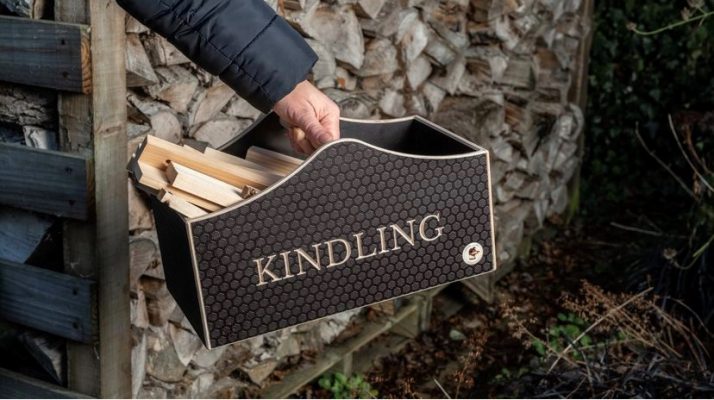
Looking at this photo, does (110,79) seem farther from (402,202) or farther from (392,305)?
(392,305)

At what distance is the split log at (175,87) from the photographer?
2482 millimetres

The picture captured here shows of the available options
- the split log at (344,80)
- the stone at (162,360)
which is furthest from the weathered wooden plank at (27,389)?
the split log at (344,80)

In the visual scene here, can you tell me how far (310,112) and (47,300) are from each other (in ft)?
3.00

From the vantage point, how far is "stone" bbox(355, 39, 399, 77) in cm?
324

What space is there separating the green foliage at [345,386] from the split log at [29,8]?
170 centimetres

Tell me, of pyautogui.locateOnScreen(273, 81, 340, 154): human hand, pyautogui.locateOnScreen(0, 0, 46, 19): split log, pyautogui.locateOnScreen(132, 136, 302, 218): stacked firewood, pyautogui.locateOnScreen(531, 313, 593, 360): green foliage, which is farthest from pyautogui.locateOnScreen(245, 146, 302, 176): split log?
pyautogui.locateOnScreen(531, 313, 593, 360): green foliage

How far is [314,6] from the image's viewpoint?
114 inches

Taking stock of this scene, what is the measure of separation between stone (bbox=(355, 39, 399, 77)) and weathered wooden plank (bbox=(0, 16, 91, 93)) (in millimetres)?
1191

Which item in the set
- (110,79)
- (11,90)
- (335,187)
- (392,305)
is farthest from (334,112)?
(392,305)

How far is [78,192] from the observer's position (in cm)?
226

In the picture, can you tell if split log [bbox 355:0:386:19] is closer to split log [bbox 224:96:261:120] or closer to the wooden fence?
split log [bbox 224:96:261:120]

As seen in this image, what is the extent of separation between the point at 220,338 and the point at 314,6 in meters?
1.35

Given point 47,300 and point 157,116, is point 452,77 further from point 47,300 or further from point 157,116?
point 47,300

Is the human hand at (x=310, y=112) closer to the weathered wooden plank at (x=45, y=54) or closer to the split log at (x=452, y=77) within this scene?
the weathered wooden plank at (x=45, y=54)
